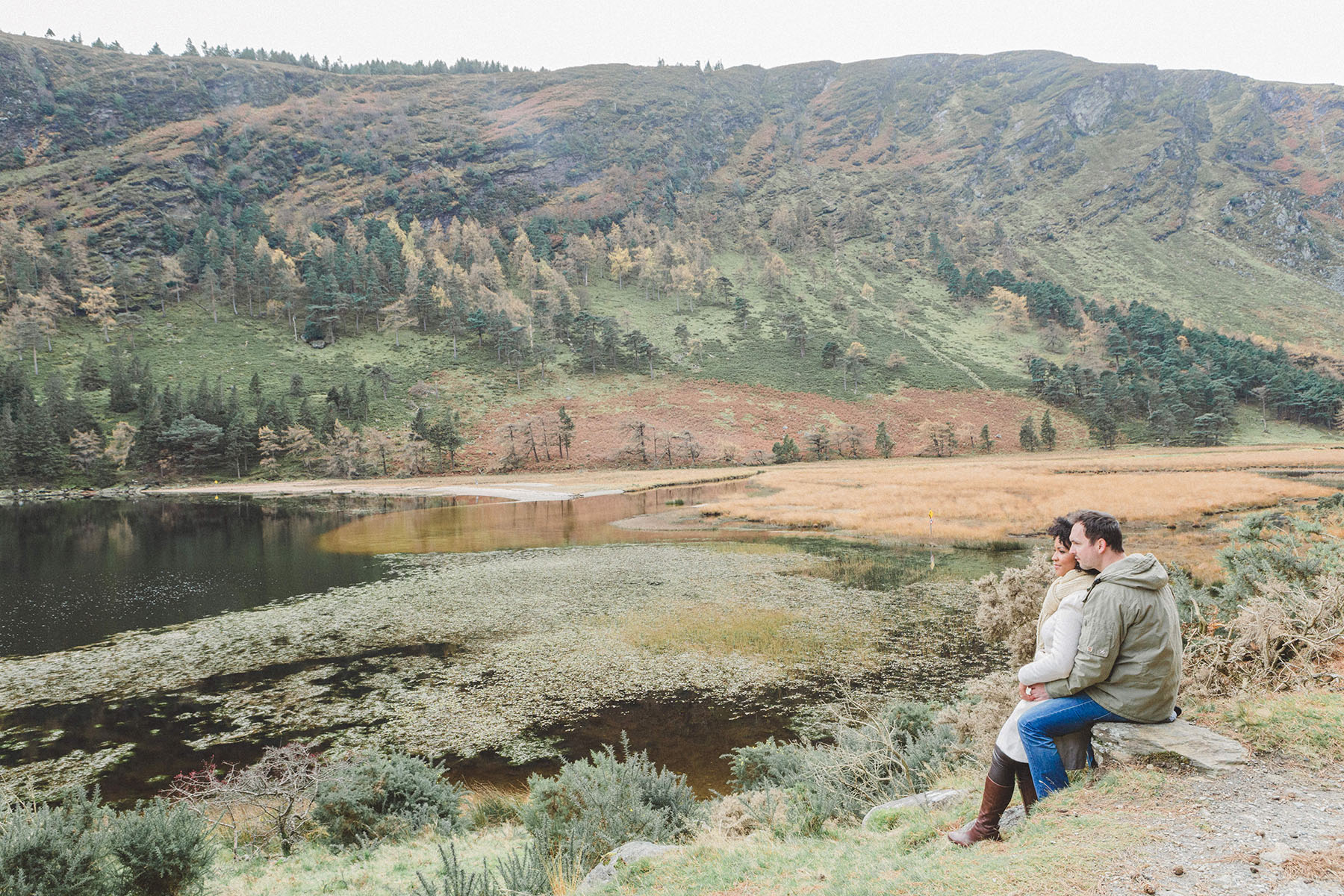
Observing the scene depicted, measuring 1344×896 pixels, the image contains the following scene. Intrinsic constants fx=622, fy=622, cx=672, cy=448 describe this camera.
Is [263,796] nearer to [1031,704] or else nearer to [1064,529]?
[1031,704]

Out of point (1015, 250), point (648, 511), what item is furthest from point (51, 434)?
point (1015, 250)

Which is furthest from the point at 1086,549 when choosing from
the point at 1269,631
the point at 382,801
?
the point at 382,801

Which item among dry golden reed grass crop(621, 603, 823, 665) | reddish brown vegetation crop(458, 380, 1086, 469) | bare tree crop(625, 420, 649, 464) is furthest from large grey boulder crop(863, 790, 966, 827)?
reddish brown vegetation crop(458, 380, 1086, 469)

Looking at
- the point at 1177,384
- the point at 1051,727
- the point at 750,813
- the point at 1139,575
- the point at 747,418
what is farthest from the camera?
the point at 1177,384

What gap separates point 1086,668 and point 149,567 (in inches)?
1345

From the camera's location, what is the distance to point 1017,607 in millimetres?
10734

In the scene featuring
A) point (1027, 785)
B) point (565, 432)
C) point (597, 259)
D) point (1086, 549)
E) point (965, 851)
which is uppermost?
point (597, 259)

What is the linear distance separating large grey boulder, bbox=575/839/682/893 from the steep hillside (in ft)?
271

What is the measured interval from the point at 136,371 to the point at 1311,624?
4417 inches

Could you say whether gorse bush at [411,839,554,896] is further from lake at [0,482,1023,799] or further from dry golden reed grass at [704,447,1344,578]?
dry golden reed grass at [704,447,1344,578]

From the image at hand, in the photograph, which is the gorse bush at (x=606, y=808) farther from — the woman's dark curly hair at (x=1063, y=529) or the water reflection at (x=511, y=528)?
the water reflection at (x=511, y=528)

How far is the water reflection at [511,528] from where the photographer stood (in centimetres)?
3086

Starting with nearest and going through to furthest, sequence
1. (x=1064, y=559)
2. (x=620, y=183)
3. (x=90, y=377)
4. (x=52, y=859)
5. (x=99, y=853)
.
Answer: (x=1064, y=559) < (x=52, y=859) < (x=99, y=853) < (x=90, y=377) < (x=620, y=183)

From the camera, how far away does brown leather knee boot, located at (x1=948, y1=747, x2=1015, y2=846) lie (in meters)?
4.25
